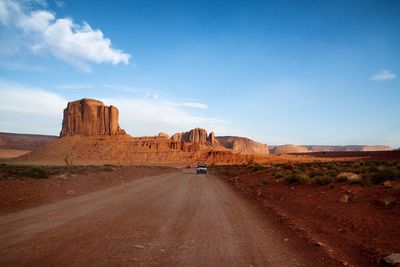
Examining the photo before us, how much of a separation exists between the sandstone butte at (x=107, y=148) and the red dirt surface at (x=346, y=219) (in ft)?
294

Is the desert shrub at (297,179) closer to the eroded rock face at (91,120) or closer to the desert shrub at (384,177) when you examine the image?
the desert shrub at (384,177)

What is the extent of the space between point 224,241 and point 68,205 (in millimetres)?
7489

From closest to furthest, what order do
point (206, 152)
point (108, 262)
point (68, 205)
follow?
point (108, 262) < point (68, 205) < point (206, 152)

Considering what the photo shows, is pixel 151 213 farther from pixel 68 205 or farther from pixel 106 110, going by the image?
pixel 106 110

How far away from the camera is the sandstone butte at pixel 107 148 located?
111125 mm

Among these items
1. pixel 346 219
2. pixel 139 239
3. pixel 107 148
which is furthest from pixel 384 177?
pixel 107 148

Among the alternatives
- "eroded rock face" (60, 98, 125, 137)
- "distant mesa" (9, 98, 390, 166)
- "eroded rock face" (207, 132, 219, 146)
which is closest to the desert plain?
"distant mesa" (9, 98, 390, 166)

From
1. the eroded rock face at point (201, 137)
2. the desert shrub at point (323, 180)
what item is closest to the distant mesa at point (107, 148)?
the eroded rock face at point (201, 137)

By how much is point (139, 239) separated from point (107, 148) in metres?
116

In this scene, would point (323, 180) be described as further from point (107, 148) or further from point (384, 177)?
point (107, 148)

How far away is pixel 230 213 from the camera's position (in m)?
11.5

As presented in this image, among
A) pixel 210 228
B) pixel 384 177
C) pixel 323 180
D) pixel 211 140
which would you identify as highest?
pixel 211 140

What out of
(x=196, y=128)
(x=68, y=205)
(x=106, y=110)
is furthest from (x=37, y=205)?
(x=196, y=128)

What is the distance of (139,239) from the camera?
23.7ft
